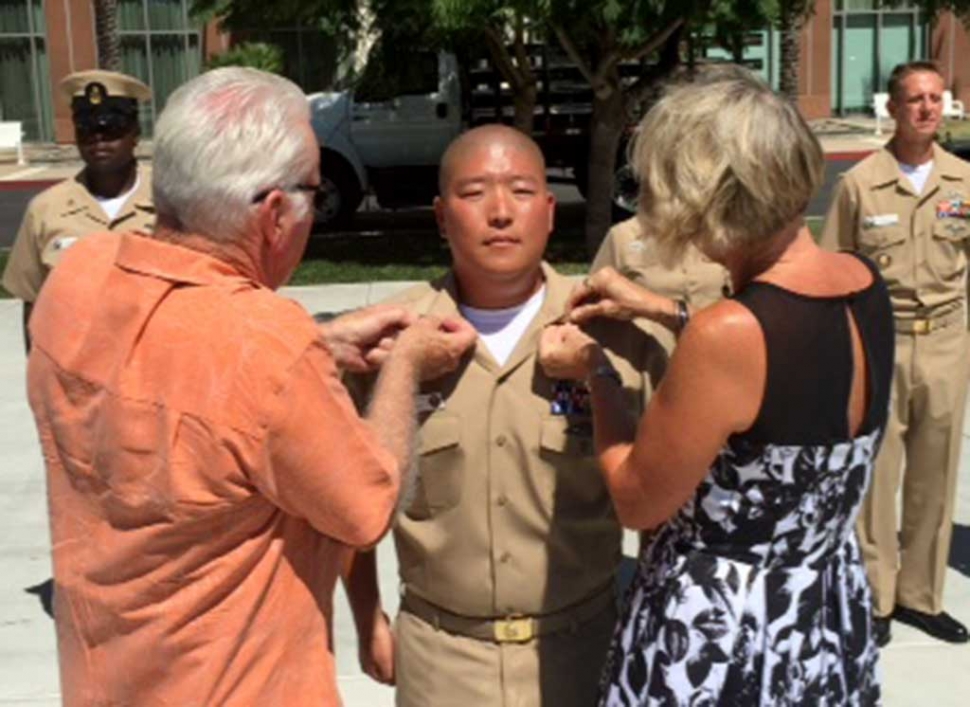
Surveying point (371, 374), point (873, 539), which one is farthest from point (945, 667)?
point (371, 374)

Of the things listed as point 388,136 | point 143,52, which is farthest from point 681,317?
point 143,52

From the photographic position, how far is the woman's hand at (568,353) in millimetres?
2500

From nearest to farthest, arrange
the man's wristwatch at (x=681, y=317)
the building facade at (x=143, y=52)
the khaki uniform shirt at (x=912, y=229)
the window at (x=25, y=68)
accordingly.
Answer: the man's wristwatch at (x=681, y=317) → the khaki uniform shirt at (x=912, y=229) → the building facade at (x=143, y=52) → the window at (x=25, y=68)

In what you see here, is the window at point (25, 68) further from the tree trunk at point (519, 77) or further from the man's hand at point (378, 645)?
the man's hand at point (378, 645)

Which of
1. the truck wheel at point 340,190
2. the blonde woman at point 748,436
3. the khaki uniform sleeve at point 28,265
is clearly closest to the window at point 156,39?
the truck wheel at point 340,190

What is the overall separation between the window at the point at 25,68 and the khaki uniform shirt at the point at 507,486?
30.9 meters

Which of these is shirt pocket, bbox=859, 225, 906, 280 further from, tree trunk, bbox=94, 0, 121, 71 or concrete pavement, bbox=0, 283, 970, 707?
tree trunk, bbox=94, 0, 121, 71

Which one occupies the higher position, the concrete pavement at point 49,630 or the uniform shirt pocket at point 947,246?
the uniform shirt pocket at point 947,246

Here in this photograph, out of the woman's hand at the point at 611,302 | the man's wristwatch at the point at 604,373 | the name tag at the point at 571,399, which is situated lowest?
the name tag at the point at 571,399

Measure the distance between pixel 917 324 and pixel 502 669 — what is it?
8.29ft

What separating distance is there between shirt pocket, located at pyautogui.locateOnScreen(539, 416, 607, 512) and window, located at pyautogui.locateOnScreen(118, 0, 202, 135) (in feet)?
98.0

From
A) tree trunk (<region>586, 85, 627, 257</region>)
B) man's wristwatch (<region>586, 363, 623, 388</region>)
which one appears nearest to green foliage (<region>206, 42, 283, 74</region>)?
tree trunk (<region>586, 85, 627, 257</region>)

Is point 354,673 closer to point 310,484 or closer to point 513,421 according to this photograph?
point 513,421

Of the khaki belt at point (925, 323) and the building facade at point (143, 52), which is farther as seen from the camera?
the building facade at point (143, 52)
